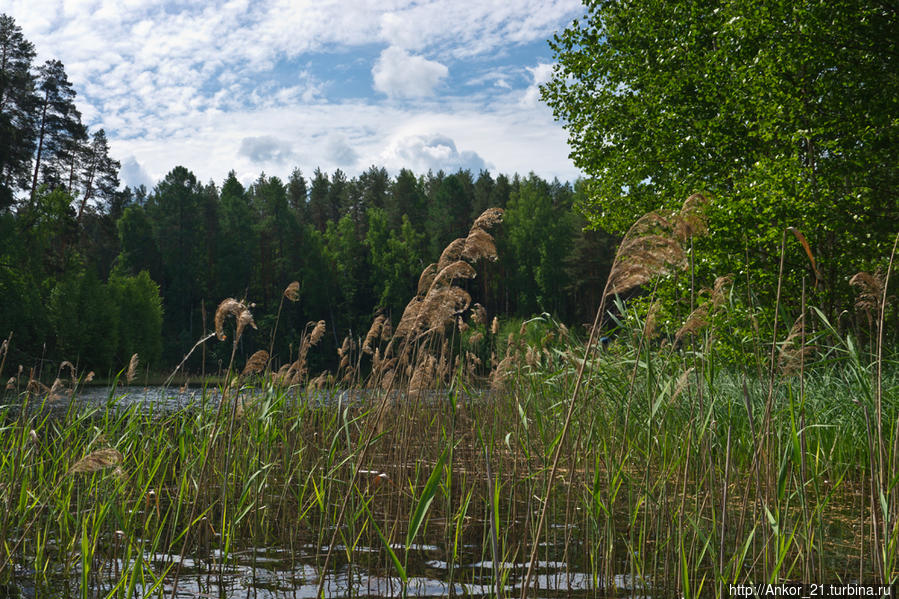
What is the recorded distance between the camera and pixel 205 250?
176 ft

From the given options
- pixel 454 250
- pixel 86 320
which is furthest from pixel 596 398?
pixel 86 320

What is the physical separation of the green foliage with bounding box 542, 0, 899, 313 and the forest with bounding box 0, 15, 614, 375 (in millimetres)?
18649

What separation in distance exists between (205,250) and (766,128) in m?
50.7

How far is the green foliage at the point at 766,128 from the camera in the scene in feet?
30.5

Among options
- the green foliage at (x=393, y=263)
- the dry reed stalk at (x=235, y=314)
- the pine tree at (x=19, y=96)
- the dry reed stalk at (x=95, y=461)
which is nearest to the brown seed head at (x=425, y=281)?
the dry reed stalk at (x=235, y=314)

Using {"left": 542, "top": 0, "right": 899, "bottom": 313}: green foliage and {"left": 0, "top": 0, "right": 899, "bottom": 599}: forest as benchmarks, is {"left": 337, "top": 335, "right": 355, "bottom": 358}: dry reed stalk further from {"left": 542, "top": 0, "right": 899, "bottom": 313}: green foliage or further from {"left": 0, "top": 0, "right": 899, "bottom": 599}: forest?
{"left": 542, "top": 0, "right": 899, "bottom": 313}: green foliage

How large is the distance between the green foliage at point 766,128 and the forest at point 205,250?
1865 centimetres

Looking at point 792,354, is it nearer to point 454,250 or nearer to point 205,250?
point 454,250

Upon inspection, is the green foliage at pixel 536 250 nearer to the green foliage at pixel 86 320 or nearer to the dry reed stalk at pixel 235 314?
the green foliage at pixel 86 320

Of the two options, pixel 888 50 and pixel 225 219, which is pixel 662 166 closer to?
pixel 888 50

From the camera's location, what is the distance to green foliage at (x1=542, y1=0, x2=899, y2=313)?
9.30m

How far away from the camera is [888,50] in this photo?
30.8 ft

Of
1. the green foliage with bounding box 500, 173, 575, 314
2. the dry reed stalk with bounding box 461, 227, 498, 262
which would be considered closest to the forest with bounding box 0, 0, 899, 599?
the dry reed stalk with bounding box 461, 227, 498, 262

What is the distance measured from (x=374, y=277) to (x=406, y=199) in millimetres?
12114
